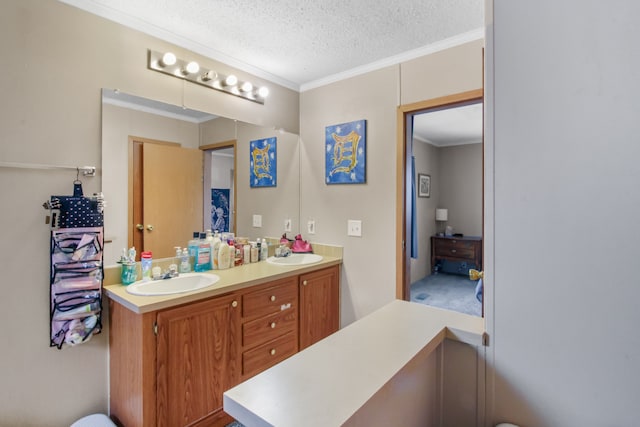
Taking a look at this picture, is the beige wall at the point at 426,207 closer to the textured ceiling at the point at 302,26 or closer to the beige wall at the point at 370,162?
the beige wall at the point at 370,162

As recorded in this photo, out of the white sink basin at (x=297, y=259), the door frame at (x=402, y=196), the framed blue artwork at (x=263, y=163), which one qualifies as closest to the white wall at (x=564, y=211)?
the door frame at (x=402, y=196)

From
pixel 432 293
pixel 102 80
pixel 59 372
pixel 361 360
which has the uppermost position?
pixel 102 80

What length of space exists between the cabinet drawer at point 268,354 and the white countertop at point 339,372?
1.09m

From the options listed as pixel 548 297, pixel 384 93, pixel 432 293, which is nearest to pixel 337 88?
pixel 384 93

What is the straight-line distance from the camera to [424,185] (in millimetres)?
5215

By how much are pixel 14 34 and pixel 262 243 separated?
1.83m

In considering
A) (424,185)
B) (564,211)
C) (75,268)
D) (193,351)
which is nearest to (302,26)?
(564,211)

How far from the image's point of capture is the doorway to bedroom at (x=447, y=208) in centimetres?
438

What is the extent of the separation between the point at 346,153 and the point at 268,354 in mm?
1618

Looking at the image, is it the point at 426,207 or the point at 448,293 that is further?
the point at 426,207

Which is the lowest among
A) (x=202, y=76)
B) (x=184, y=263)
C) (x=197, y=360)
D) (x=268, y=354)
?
(x=268, y=354)

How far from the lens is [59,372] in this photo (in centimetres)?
156

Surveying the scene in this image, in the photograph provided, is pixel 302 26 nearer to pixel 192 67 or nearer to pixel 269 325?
pixel 192 67

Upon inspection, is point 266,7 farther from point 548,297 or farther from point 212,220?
point 548,297
